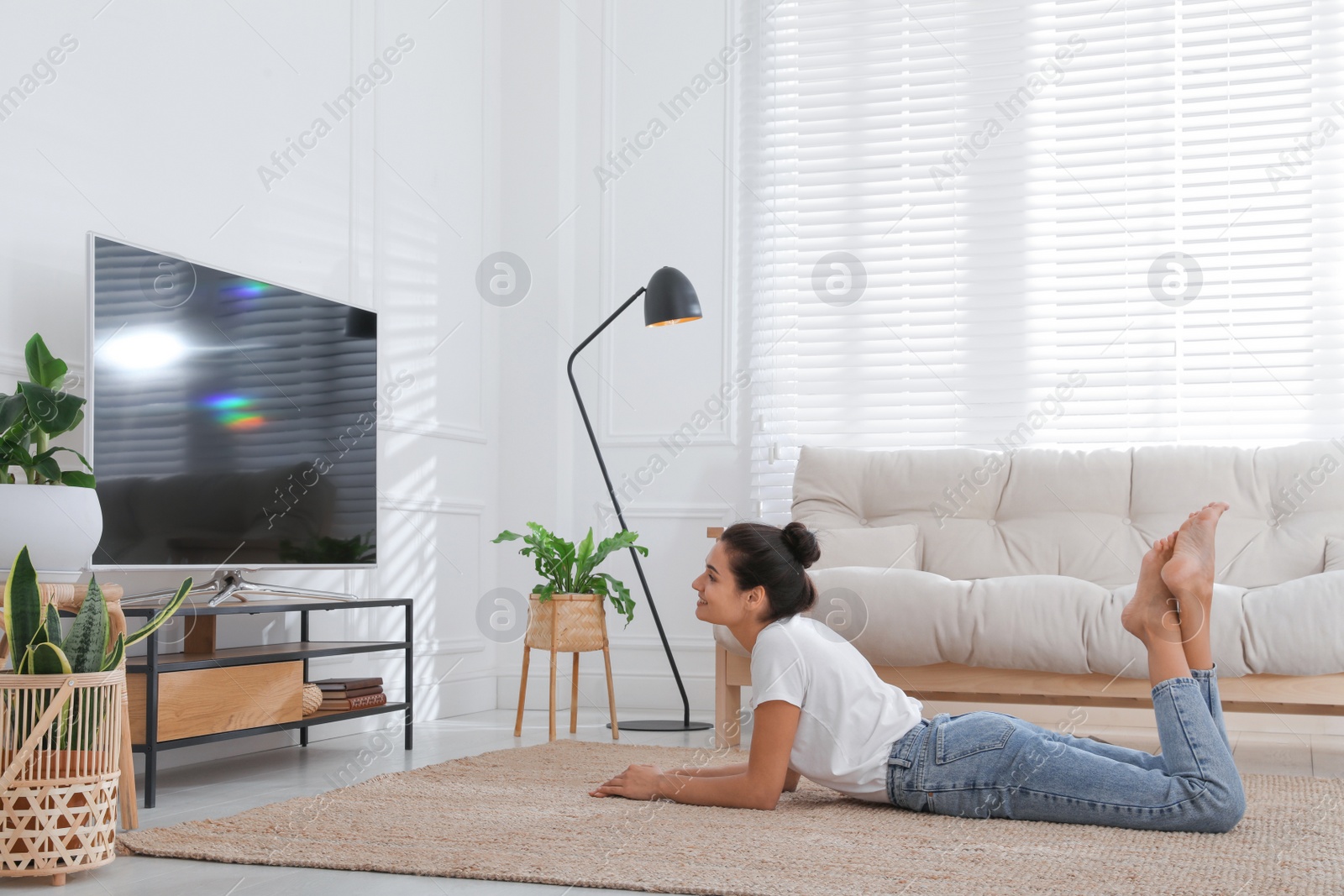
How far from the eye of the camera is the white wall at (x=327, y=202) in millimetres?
2549

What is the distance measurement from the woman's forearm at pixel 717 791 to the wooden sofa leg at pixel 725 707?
1.02m

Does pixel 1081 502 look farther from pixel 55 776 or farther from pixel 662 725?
pixel 55 776

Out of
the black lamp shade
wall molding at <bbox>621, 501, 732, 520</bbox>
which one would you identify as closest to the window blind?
wall molding at <bbox>621, 501, 732, 520</bbox>

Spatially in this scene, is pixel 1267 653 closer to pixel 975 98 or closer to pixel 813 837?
pixel 813 837

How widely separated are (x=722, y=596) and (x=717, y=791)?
1.14ft

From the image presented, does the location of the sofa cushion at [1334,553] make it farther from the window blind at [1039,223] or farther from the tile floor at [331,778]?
the window blind at [1039,223]

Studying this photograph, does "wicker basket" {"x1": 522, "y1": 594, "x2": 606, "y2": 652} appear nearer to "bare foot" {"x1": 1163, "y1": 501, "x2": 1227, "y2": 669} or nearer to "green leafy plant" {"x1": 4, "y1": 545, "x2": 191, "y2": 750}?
"green leafy plant" {"x1": 4, "y1": 545, "x2": 191, "y2": 750}

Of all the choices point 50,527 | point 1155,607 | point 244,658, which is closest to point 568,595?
point 244,658

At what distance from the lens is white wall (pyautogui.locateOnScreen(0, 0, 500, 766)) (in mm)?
2549

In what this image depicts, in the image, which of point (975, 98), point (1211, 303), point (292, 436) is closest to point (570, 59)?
point (975, 98)

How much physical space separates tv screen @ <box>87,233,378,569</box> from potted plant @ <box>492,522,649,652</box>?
510mm

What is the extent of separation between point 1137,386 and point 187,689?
3150mm

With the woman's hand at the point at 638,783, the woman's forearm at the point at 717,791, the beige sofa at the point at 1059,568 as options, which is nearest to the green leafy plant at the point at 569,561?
the beige sofa at the point at 1059,568

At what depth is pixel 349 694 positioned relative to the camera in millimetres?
2922
